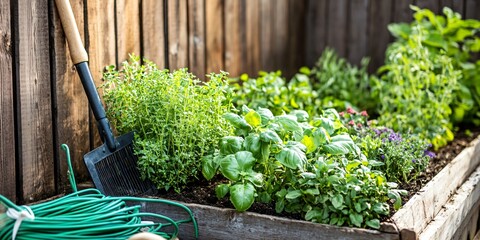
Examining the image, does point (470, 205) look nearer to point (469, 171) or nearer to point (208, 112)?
point (469, 171)

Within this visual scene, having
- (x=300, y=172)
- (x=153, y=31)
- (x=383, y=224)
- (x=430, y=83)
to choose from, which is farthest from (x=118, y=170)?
(x=430, y=83)

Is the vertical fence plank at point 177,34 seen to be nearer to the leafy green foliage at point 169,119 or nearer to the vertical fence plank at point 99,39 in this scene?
the vertical fence plank at point 99,39

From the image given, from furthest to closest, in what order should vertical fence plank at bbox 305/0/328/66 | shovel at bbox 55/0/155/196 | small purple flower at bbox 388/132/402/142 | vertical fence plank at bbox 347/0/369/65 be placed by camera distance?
vertical fence plank at bbox 305/0/328/66
vertical fence plank at bbox 347/0/369/65
small purple flower at bbox 388/132/402/142
shovel at bbox 55/0/155/196

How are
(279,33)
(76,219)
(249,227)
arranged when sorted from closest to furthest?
1. (76,219)
2. (249,227)
3. (279,33)

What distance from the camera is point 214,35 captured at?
430 centimetres

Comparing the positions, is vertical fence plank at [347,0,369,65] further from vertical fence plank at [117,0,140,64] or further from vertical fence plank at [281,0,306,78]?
vertical fence plank at [117,0,140,64]

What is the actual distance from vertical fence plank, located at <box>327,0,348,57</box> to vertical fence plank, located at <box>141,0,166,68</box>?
7.38ft

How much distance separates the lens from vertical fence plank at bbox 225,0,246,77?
4473 millimetres

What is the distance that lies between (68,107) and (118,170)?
1.27 feet

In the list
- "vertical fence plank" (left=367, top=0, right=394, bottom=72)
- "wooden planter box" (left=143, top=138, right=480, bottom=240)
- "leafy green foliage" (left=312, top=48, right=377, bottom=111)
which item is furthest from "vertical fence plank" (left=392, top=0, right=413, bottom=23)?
"wooden planter box" (left=143, top=138, right=480, bottom=240)

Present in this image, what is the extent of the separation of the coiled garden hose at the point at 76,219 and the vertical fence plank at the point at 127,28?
0.91 meters

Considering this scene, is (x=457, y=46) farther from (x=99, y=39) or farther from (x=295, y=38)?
(x=99, y=39)

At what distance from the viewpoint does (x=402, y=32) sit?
484 cm

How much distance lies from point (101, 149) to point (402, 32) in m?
2.71
